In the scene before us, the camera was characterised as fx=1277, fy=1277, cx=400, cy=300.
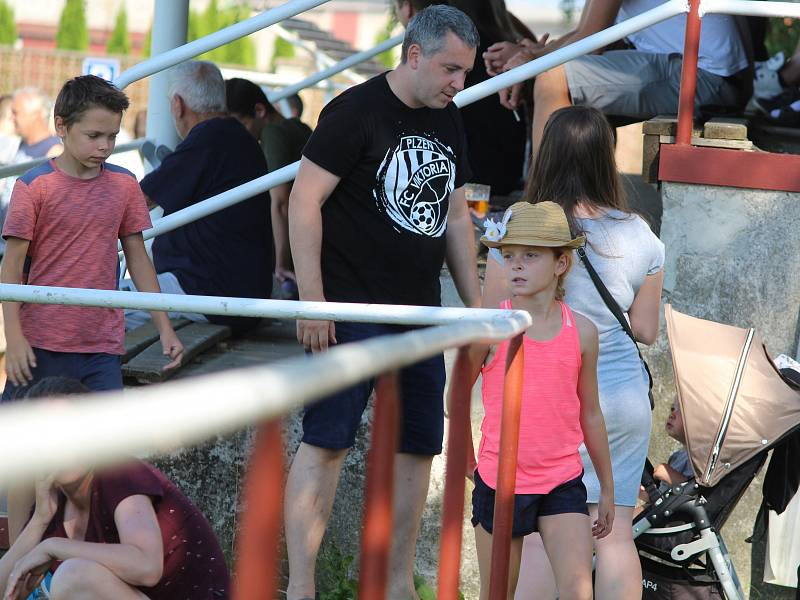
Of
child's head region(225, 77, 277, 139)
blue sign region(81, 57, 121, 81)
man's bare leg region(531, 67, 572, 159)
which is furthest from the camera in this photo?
blue sign region(81, 57, 121, 81)

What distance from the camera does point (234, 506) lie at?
4469 mm

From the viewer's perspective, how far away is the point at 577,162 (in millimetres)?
3400

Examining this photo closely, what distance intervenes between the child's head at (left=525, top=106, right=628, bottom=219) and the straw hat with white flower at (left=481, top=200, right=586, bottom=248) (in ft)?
0.79

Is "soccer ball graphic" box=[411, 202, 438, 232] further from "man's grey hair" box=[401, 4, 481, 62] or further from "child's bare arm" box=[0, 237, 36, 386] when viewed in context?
"child's bare arm" box=[0, 237, 36, 386]

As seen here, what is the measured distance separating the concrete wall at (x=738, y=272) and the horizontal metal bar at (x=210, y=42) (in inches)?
61.1

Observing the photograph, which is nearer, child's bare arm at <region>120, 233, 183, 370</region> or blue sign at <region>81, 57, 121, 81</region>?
child's bare arm at <region>120, 233, 183, 370</region>

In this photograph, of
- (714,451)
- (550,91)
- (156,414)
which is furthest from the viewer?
(550,91)

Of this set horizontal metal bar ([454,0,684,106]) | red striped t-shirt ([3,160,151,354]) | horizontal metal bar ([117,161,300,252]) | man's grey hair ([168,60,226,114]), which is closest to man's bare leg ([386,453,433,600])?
red striped t-shirt ([3,160,151,354])

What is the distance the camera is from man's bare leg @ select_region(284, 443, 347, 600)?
11.5 feet

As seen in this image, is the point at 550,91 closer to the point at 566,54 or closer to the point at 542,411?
the point at 566,54

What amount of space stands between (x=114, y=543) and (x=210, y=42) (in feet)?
6.72

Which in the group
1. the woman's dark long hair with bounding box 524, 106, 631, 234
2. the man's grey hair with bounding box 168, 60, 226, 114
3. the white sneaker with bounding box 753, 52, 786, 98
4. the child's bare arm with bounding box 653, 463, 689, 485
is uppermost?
the white sneaker with bounding box 753, 52, 786, 98

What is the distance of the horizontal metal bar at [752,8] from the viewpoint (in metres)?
4.31

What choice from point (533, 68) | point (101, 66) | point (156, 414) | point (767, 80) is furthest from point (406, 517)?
point (101, 66)
